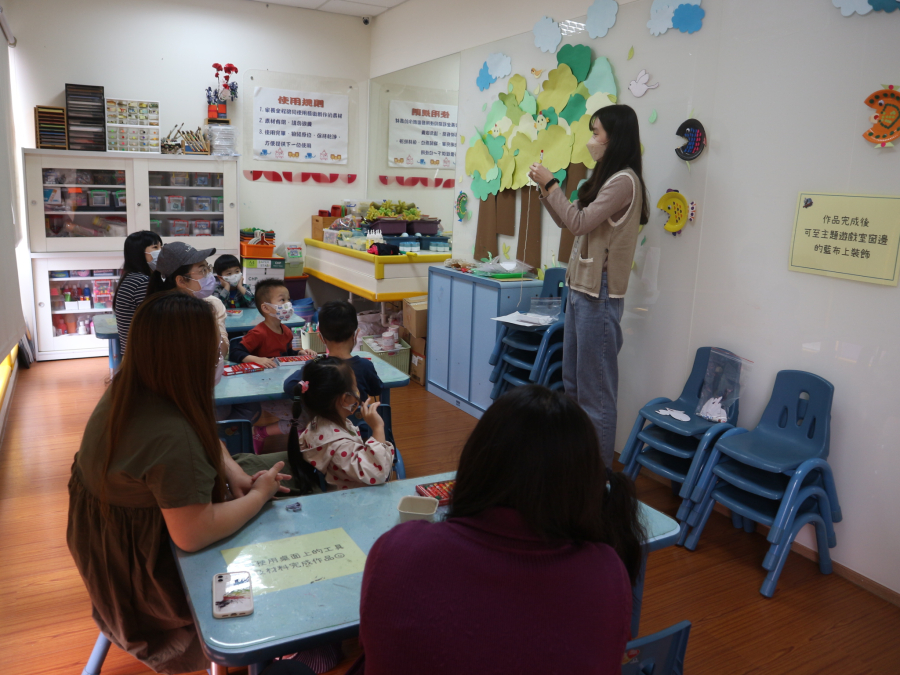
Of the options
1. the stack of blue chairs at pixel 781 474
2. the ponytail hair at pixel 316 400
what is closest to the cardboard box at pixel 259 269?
the ponytail hair at pixel 316 400

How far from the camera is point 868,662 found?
2.18m

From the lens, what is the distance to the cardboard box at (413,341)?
199 inches

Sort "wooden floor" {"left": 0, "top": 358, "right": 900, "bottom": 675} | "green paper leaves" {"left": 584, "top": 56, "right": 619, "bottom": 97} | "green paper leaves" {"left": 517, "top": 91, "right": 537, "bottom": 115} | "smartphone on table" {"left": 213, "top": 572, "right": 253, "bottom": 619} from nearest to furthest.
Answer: "smartphone on table" {"left": 213, "top": 572, "right": 253, "bottom": 619} < "wooden floor" {"left": 0, "top": 358, "right": 900, "bottom": 675} < "green paper leaves" {"left": 584, "top": 56, "right": 619, "bottom": 97} < "green paper leaves" {"left": 517, "top": 91, "right": 537, "bottom": 115}

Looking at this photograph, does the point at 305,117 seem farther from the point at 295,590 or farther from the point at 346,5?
the point at 295,590

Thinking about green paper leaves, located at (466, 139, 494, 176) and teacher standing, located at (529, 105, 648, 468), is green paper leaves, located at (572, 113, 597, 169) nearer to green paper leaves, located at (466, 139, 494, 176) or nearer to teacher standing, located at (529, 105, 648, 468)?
teacher standing, located at (529, 105, 648, 468)

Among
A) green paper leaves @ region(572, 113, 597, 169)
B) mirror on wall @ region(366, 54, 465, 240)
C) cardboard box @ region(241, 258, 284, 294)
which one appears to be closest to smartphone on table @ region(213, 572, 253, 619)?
A: green paper leaves @ region(572, 113, 597, 169)

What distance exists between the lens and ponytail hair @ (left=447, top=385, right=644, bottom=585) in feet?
3.15

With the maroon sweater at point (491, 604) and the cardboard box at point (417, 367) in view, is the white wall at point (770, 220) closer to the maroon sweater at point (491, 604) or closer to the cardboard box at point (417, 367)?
the cardboard box at point (417, 367)

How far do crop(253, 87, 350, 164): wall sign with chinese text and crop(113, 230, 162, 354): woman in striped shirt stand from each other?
9.35 feet

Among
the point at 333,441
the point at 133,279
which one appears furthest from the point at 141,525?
the point at 133,279

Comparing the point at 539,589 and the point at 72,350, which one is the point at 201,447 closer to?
the point at 539,589

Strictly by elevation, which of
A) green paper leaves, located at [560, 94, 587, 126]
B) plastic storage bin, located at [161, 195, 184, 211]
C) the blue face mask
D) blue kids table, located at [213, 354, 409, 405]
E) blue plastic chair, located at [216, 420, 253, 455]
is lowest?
blue plastic chair, located at [216, 420, 253, 455]

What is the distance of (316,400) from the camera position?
193cm

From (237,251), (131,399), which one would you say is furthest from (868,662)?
(237,251)
